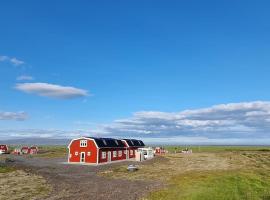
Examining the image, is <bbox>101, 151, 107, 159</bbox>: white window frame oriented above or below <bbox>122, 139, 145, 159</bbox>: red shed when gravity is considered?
below

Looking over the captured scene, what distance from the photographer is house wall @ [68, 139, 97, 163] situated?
7806 centimetres

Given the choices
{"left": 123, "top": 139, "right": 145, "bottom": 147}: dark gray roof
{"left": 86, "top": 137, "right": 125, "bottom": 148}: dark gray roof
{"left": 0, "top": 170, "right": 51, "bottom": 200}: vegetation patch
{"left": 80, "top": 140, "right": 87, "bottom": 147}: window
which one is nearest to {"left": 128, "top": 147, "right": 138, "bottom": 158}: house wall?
{"left": 123, "top": 139, "right": 145, "bottom": 147}: dark gray roof

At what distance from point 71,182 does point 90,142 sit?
1406 inches

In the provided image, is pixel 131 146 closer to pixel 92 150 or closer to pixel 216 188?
pixel 92 150

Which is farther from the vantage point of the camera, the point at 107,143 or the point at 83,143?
the point at 107,143

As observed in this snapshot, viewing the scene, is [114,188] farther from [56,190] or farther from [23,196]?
[23,196]

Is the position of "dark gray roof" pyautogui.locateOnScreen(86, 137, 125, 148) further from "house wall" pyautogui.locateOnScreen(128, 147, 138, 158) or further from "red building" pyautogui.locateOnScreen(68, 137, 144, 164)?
"house wall" pyautogui.locateOnScreen(128, 147, 138, 158)

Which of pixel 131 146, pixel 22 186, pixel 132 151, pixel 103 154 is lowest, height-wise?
pixel 22 186

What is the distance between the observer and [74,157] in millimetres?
81125

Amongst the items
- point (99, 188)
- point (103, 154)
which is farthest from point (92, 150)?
point (99, 188)

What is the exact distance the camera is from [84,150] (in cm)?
7950

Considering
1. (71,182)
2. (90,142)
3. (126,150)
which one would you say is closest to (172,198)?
(71,182)

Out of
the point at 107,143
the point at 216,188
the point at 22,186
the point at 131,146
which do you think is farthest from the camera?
the point at 131,146

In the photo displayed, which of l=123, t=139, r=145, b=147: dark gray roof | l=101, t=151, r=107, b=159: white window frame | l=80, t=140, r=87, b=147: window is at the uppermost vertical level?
l=123, t=139, r=145, b=147: dark gray roof
